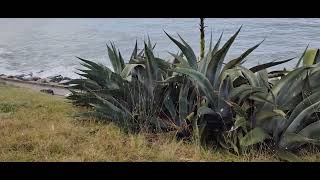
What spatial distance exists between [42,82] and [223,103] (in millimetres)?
6295

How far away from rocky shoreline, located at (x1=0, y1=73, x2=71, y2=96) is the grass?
376 cm

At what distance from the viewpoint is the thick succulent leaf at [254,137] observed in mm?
3748

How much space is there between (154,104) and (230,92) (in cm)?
91

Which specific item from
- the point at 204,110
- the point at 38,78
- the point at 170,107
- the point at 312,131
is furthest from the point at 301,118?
the point at 38,78

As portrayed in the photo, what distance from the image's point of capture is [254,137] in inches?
148

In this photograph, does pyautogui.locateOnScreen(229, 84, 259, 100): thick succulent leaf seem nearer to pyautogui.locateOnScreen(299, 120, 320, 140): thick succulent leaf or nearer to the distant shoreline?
pyautogui.locateOnScreen(299, 120, 320, 140): thick succulent leaf

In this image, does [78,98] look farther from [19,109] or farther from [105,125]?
[105,125]

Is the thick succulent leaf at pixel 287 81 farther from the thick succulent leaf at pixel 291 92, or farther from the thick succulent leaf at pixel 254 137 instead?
the thick succulent leaf at pixel 254 137

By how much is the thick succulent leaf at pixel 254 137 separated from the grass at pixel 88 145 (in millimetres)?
106

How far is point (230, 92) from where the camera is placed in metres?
4.22

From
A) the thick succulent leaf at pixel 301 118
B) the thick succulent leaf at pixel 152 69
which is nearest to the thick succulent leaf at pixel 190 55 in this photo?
the thick succulent leaf at pixel 152 69

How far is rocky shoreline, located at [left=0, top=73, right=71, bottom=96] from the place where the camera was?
8.97 m

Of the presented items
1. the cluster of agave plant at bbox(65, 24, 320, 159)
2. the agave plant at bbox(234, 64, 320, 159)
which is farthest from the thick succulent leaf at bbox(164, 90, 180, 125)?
the agave plant at bbox(234, 64, 320, 159)

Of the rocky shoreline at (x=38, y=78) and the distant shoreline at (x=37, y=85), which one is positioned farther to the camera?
the distant shoreline at (x=37, y=85)
